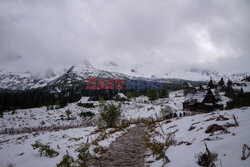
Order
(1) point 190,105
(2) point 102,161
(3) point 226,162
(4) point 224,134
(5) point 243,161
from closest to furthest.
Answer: (5) point 243,161 → (3) point 226,162 → (4) point 224,134 → (2) point 102,161 → (1) point 190,105

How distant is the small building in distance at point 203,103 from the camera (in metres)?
33.4

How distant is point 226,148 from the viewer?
236 cm

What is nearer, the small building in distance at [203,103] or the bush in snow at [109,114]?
the bush in snow at [109,114]

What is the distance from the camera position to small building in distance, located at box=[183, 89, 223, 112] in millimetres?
33438

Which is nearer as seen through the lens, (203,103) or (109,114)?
(109,114)

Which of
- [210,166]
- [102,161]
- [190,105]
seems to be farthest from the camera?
[190,105]

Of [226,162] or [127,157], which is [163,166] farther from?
[127,157]

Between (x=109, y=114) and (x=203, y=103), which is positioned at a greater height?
(x=109, y=114)

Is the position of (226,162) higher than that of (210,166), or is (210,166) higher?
(226,162)

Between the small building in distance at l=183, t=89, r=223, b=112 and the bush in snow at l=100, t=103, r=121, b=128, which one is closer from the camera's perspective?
the bush in snow at l=100, t=103, r=121, b=128

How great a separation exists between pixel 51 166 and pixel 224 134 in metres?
5.24

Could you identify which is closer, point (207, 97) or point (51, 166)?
point (51, 166)

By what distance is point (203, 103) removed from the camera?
1369 inches

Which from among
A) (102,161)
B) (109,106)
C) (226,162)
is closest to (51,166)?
(102,161)
